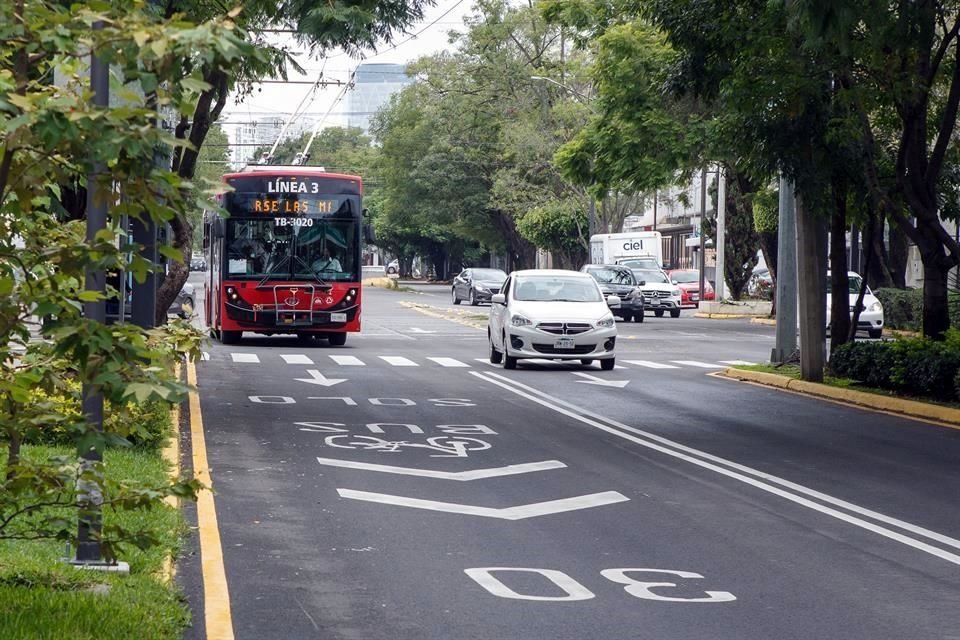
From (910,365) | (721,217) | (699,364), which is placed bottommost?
(699,364)

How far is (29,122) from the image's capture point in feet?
16.9

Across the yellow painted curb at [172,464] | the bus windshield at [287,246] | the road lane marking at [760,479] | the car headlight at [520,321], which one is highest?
the bus windshield at [287,246]

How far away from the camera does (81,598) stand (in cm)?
690

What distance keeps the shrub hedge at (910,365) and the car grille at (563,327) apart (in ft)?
15.6

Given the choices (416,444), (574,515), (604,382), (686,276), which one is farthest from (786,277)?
(686,276)

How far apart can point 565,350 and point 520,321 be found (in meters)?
0.90

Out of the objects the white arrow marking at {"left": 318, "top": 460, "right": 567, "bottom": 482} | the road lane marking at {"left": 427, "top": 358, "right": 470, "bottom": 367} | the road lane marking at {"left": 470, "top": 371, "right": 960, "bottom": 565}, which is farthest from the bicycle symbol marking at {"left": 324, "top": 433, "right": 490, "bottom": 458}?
the road lane marking at {"left": 427, "top": 358, "right": 470, "bottom": 367}

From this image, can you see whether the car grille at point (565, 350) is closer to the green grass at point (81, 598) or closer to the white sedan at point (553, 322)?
the white sedan at point (553, 322)

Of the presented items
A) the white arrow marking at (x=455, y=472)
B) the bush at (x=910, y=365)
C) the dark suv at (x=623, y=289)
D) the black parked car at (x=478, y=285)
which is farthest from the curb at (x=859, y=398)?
the black parked car at (x=478, y=285)

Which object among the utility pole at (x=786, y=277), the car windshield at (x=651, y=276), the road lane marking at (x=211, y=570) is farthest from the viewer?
the car windshield at (x=651, y=276)

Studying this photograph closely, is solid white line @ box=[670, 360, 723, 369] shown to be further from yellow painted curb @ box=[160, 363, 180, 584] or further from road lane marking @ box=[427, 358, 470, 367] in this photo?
yellow painted curb @ box=[160, 363, 180, 584]

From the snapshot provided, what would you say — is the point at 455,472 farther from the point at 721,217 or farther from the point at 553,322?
the point at 721,217

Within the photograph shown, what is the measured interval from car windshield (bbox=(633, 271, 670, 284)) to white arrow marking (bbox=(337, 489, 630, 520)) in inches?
1576

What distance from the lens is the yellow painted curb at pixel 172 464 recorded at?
26.6 feet
